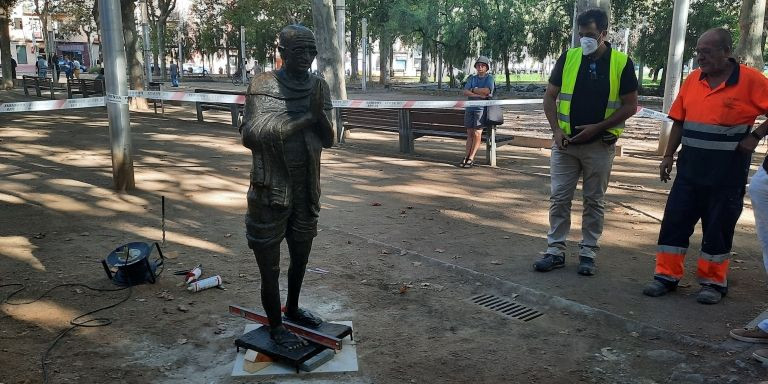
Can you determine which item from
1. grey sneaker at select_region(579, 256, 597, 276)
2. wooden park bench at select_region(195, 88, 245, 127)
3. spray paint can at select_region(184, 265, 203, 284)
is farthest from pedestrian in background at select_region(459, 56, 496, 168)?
wooden park bench at select_region(195, 88, 245, 127)

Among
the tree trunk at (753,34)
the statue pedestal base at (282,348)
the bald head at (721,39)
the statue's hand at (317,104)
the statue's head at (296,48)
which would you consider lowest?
the statue pedestal base at (282,348)

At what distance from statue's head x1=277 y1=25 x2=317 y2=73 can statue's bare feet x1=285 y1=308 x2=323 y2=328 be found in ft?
4.96

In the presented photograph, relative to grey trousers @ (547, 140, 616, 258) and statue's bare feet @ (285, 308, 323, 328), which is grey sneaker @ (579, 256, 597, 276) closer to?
grey trousers @ (547, 140, 616, 258)

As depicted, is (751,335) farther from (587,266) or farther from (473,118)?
(473,118)

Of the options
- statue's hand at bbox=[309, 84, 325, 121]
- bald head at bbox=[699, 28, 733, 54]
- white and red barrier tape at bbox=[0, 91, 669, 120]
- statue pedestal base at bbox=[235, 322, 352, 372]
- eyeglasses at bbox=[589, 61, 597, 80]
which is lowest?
statue pedestal base at bbox=[235, 322, 352, 372]

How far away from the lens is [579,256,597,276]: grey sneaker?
4996mm

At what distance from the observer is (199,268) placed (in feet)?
16.5

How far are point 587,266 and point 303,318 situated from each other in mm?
2514

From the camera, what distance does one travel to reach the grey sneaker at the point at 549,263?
5.09 m

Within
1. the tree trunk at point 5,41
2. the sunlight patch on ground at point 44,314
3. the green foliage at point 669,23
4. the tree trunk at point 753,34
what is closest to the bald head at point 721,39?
the sunlight patch on ground at point 44,314

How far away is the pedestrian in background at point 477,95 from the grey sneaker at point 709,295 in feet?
19.0

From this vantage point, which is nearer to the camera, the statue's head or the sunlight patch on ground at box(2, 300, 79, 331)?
the statue's head

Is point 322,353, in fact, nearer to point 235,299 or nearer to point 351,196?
point 235,299

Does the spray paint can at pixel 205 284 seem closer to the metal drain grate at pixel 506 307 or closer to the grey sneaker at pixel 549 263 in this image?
the metal drain grate at pixel 506 307
